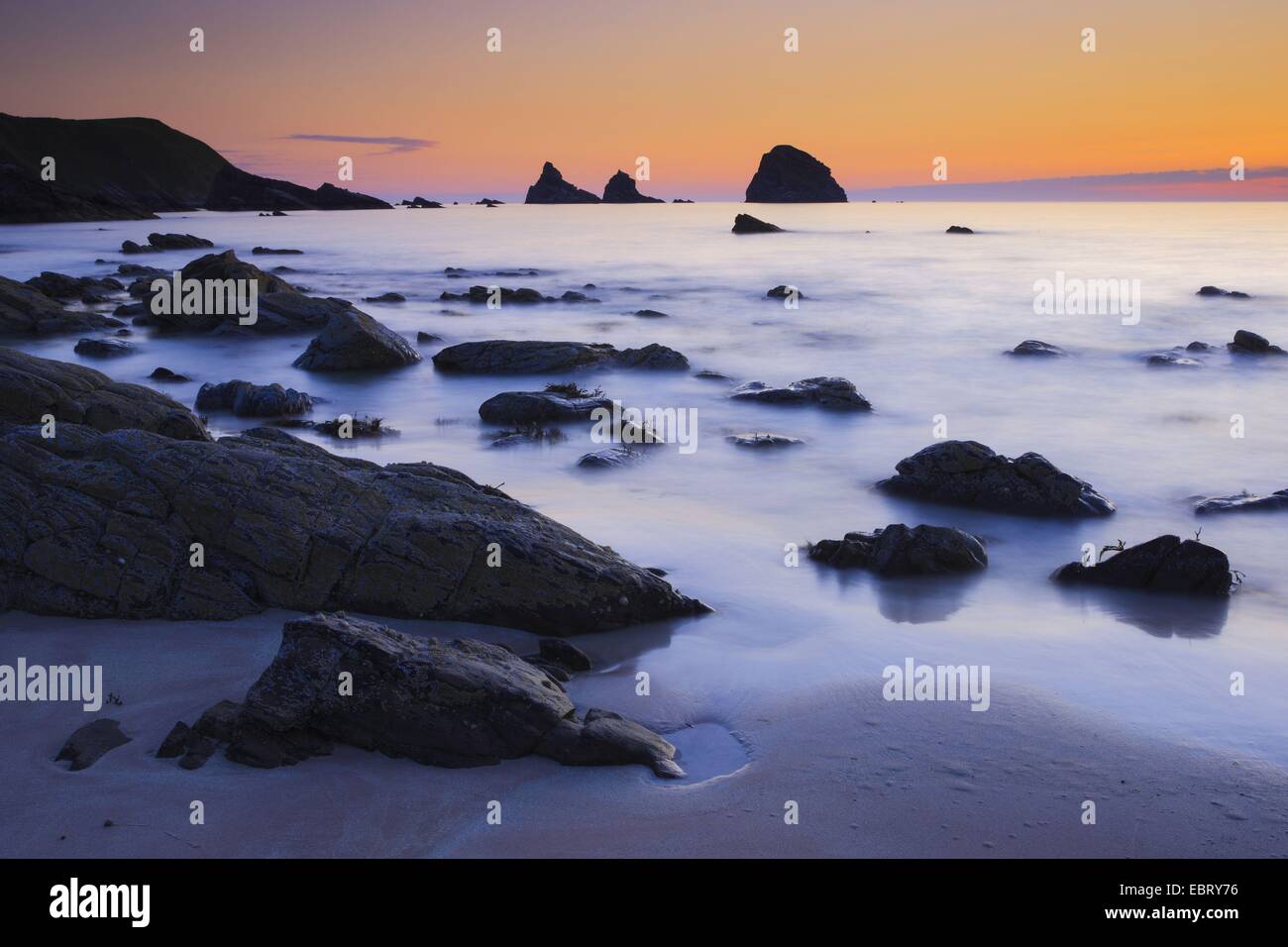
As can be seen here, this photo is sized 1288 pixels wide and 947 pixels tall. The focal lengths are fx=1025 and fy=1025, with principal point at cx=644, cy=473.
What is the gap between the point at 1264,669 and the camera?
26.2 ft

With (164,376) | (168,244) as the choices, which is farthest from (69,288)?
(168,244)

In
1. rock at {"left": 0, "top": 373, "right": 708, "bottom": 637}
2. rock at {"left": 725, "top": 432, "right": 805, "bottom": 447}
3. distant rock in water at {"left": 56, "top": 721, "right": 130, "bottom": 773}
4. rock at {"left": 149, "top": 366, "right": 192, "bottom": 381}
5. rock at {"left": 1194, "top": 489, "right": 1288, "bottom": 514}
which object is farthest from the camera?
rock at {"left": 149, "top": 366, "right": 192, "bottom": 381}

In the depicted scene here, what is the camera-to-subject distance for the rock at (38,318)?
2695cm

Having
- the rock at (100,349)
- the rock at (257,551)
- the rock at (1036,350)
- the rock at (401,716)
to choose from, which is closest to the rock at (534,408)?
the rock at (257,551)

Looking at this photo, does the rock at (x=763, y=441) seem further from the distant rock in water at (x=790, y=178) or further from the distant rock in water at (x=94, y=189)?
the distant rock in water at (x=790, y=178)

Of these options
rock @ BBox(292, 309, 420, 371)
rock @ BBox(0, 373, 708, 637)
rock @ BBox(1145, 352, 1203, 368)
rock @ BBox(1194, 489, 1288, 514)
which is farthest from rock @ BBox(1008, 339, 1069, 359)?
rock @ BBox(0, 373, 708, 637)

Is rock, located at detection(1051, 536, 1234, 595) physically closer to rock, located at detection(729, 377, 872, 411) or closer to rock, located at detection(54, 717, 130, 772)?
rock, located at detection(54, 717, 130, 772)

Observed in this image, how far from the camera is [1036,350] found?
85.8 feet

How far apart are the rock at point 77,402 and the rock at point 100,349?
13580 millimetres

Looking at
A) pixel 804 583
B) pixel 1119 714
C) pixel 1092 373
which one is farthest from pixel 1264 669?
pixel 1092 373

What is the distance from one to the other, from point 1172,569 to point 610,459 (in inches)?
285

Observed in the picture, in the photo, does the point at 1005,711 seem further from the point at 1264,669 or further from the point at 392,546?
the point at 392,546

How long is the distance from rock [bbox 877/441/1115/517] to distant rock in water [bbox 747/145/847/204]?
562ft

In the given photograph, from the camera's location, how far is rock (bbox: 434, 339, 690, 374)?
872 inches
